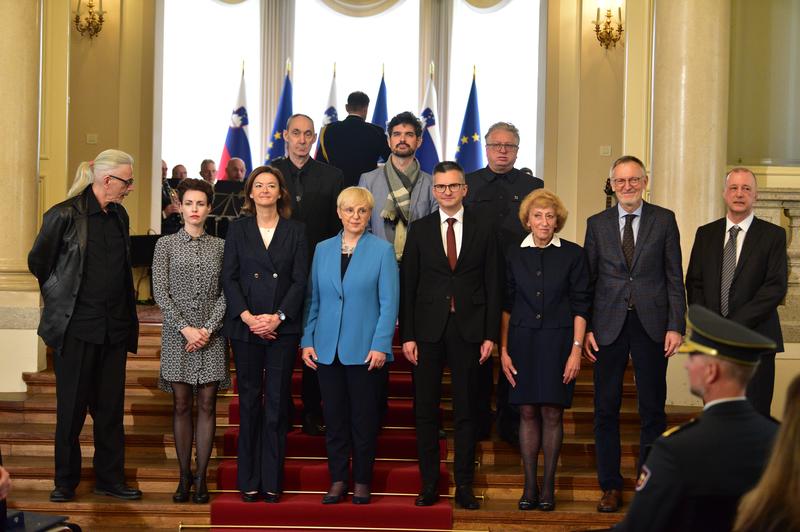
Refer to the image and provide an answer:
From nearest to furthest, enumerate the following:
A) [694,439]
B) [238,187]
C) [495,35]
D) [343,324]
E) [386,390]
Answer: [694,439]
[343,324]
[386,390]
[238,187]
[495,35]

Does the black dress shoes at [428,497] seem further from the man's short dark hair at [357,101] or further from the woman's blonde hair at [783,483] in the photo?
the woman's blonde hair at [783,483]

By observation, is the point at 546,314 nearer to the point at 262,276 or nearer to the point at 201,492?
the point at 262,276

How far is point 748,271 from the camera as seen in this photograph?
532cm

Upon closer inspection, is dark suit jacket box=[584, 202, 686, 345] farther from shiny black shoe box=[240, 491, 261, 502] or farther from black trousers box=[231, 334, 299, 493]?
shiny black shoe box=[240, 491, 261, 502]

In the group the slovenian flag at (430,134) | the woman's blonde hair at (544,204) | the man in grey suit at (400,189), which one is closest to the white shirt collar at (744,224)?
the woman's blonde hair at (544,204)

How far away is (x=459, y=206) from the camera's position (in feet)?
17.7

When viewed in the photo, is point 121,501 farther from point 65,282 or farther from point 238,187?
point 238,187

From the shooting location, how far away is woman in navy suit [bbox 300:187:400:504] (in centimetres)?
524

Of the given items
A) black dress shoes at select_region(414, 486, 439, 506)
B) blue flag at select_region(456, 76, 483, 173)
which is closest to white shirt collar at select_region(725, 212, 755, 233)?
black dress shoes at select_region(414, 486, 439, 506)

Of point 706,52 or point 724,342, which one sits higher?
point 706,52

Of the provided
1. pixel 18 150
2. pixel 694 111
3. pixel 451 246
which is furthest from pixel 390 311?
pixel 18 150

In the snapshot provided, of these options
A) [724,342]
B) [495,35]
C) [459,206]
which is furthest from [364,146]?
[495,35]

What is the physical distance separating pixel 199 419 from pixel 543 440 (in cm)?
176

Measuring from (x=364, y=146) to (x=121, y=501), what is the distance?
2.72 metres
